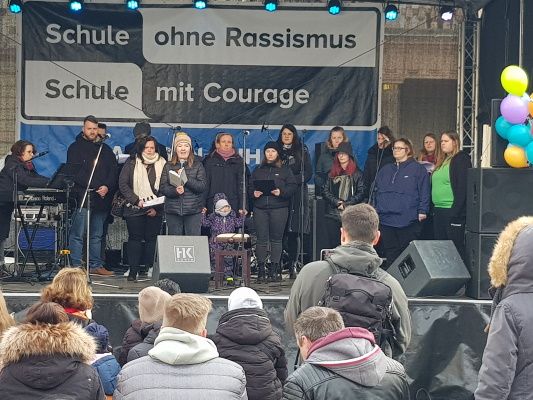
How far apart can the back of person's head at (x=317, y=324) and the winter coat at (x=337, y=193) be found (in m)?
5.92

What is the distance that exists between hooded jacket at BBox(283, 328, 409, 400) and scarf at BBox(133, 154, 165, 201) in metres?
6.17

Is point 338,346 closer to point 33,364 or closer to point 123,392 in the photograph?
point 123,392

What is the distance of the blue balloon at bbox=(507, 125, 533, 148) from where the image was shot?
25.2 feet

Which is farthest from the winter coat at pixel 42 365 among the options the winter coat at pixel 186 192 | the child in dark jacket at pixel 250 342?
the winter coat at pixel 186 192

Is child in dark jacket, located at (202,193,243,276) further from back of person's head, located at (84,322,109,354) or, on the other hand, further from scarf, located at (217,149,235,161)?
back of person's head, located at (84,322,109,354)

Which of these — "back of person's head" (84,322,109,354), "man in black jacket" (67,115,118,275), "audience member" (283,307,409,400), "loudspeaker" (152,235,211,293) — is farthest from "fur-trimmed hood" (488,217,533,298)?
"man in black jacket" (67,115,118,275)

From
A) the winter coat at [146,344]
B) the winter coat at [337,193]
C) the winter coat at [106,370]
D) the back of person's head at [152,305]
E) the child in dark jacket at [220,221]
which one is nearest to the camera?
the winter coat at [106,370]

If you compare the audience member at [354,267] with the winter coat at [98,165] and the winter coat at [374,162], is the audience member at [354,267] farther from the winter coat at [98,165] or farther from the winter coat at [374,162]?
the winter coat at [98,165]

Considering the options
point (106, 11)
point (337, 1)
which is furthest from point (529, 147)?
point (106, 11)

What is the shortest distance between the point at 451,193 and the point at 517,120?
1.52 metres

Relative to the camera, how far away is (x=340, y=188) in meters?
9.75

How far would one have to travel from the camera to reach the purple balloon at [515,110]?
764cm

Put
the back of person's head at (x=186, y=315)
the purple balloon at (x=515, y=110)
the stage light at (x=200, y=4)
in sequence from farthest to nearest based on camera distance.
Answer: the stage light at (x=200, y=4)
the purple balloon at (x=515, y=110)
the back of person's head at (x=186, y=315)

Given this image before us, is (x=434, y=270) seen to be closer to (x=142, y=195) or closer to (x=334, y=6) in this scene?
(x=142, y=195)
